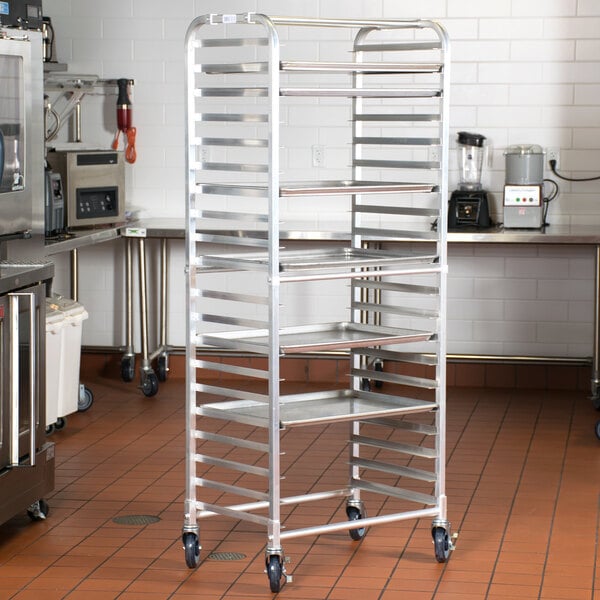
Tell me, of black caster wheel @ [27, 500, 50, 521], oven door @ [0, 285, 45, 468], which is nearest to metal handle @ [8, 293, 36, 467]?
oven door @ [0, 285, 45, 468]

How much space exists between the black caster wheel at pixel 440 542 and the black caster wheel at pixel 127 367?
3401 millimetres

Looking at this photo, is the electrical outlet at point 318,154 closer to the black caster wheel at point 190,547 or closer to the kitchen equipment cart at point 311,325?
the kitchen equipment cart at point 311,325

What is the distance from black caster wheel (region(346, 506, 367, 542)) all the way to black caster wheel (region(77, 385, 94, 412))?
239cm

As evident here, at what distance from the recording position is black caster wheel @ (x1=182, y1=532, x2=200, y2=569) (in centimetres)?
411

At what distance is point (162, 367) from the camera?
24.1 feet

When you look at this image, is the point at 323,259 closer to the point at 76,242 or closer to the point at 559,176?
the point at 76,242

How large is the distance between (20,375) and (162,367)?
297 centimetres

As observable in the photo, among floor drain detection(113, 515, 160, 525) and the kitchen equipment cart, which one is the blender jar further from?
floor drain detection(113, 515, 160, 525)

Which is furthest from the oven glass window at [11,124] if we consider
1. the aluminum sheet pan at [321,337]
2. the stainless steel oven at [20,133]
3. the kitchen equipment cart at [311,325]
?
the aluminum sheet pan at [321,337]

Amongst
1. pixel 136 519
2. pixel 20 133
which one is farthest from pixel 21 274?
pixel 136 519

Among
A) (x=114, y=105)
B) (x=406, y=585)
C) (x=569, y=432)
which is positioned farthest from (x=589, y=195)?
(x=406, y=585)

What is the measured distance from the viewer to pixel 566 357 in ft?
23.6

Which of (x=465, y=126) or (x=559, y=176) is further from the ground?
(x=465, y=126)

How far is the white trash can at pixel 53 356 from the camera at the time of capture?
5.70 metres
